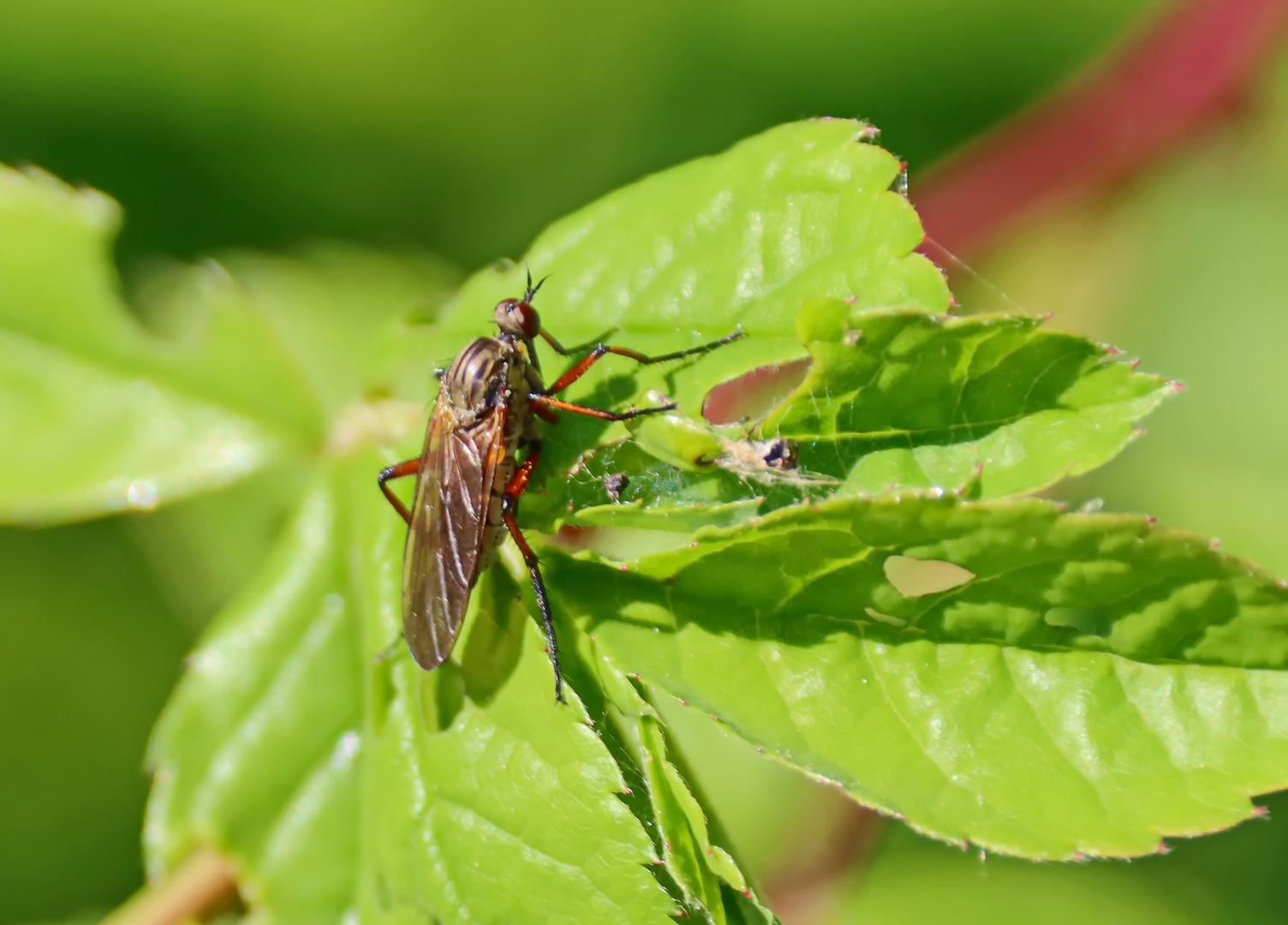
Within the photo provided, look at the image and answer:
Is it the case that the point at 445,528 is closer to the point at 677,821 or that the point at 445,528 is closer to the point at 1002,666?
the point at 677,821

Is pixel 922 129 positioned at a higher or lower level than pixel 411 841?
higher

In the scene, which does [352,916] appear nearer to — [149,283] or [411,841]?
[411,841]

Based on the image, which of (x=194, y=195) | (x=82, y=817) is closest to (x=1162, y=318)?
(x=194, y=195)

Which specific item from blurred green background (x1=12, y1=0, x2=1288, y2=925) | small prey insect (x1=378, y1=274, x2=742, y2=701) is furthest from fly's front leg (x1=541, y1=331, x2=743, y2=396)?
blurred green background (x1=12, y1=0, x2=1288, y2=925)

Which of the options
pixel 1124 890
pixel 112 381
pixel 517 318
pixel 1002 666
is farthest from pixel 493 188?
pixel 1124 890

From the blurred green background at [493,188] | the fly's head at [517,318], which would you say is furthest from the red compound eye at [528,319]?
the blurred green background at [493,188]

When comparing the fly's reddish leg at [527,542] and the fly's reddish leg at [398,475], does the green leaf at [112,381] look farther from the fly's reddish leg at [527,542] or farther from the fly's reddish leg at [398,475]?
the fly's reddish leg at [527,542]

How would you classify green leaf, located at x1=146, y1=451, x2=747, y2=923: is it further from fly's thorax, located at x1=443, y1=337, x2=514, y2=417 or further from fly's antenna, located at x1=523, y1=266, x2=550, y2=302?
fly's antenna, located at x1=523, y1=266, x2=550, y2=302
